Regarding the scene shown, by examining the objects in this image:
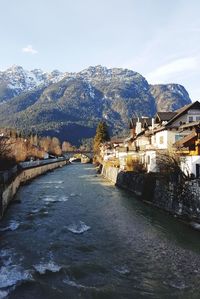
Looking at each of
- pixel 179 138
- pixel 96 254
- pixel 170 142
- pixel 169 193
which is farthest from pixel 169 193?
pixel 179 138

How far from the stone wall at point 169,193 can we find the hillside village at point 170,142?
7.13 feet

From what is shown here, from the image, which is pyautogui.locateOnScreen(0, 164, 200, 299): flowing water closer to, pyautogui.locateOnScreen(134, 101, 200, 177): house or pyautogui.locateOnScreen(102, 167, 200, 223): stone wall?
pyautogui.locateOnScreen(102, 167, 200, 223): stone wall

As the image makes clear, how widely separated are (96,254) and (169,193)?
1512cm

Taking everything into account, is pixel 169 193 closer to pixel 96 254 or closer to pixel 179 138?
pixel 96 254

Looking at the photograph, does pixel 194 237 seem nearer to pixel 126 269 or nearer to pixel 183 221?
pixel 183 221

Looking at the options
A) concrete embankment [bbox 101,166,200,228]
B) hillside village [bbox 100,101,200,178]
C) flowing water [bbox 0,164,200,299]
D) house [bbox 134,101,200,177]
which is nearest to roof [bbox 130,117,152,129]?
hillside village [bbox 100,101,200,178]

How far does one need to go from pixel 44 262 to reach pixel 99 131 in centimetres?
10798

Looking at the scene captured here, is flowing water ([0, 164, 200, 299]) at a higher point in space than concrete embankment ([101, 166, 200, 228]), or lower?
lower

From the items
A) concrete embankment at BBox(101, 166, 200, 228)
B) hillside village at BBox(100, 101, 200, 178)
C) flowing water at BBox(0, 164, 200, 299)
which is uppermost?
hillside village at BBox(100, 101, 200, 178)

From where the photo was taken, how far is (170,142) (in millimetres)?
48281

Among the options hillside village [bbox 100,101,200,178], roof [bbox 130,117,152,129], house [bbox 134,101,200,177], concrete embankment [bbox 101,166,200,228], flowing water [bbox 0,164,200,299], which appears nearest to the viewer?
flowing water [bbox 0,164,200,299]

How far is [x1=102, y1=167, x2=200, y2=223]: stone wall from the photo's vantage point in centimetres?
3075

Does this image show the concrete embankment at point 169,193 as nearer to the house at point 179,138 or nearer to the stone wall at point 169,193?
the stone wall at point 169,193

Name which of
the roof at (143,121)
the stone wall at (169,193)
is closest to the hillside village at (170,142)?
the roof at (143,121)
